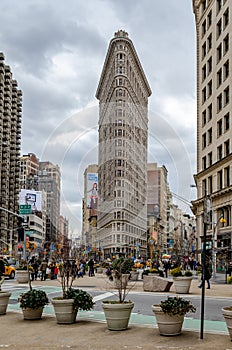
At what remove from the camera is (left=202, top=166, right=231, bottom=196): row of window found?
173 feet

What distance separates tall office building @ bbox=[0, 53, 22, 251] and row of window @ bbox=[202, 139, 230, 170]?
96.0 metres

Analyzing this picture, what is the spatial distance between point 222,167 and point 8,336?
43860 millimetres

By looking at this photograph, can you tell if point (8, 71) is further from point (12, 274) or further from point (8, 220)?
point (12, 274)

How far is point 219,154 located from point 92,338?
46510 millimetres

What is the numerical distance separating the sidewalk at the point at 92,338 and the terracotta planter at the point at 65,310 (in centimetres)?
22

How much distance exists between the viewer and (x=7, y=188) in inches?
6289

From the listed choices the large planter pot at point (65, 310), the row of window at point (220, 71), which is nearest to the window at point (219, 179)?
the row of window at point (220, 71)

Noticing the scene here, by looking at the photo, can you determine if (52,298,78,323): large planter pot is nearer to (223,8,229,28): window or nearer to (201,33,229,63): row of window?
(201,33,229,63): row of window

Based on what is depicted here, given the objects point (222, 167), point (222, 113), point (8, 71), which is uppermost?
point (8, 71)

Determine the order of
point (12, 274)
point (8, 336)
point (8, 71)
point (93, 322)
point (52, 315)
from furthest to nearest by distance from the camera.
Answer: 1. point (8, 71)
2. point (12, 274)
3. point (52, 315)
4. point (93, 322)
5. point (8, 336)

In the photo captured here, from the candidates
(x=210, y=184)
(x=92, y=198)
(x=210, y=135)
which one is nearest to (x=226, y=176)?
(x=210, y=184)

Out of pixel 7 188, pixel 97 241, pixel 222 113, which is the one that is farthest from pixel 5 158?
pixel 222 113

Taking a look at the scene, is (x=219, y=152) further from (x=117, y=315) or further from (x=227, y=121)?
(x=117, y=315)

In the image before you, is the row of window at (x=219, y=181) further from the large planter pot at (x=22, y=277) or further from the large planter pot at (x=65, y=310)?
the large planter pot at (x=65, y=310)
